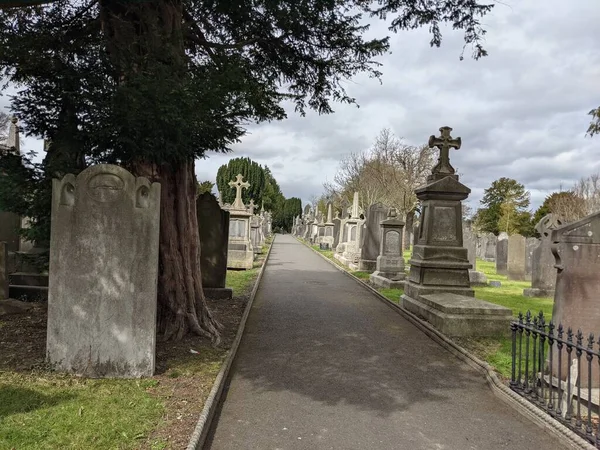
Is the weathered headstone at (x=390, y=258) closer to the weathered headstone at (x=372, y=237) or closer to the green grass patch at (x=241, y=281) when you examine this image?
the weathered headstone at (x=372, y=237)

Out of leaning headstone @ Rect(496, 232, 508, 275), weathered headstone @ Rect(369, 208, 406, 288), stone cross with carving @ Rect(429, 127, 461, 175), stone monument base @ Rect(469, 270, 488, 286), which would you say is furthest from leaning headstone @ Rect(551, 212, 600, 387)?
leaning headstone @ Rect(496, 232, 508, 275)

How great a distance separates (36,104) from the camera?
5902 millimetres

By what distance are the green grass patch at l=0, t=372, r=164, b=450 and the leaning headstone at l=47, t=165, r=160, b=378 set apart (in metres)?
0.25

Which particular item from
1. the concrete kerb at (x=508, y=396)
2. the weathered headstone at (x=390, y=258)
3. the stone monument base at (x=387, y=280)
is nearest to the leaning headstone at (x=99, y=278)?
the concrete kerb at (x=508, y=396)

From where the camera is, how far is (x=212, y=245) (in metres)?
10.8

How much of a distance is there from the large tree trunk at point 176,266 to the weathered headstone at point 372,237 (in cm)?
1111

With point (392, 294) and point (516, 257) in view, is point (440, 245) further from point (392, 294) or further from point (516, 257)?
point (516, 257)

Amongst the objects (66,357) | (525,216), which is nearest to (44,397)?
(66,357)

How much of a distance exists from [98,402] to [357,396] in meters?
2.51

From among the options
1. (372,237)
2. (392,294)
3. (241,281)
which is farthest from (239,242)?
(392,294)

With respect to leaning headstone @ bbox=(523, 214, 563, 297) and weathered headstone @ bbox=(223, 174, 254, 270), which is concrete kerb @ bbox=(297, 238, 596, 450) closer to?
leaning headstone @ bbox=(523, 214, 563, 297)

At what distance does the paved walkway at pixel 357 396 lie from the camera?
155 inches

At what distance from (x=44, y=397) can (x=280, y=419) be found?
7.04 feet

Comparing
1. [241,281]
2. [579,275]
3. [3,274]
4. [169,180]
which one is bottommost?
[241,281]
